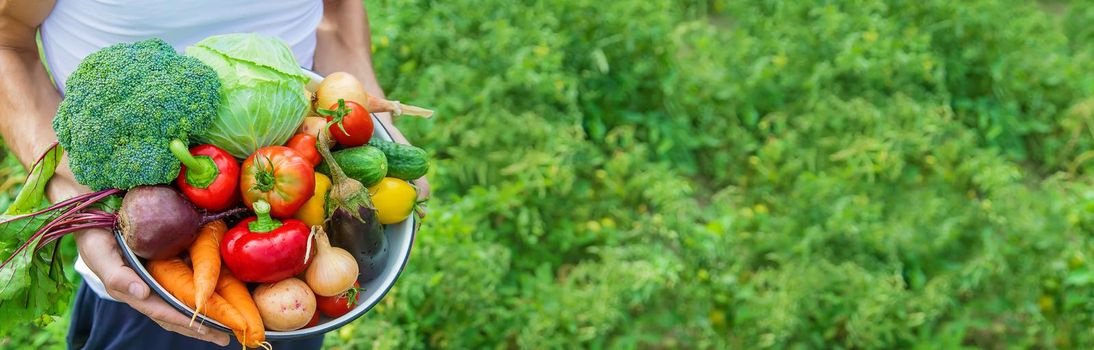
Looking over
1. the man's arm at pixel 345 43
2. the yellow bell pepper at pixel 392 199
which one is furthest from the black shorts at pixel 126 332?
the man's arm at pixel 345 43

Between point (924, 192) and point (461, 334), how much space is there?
241 centimetres

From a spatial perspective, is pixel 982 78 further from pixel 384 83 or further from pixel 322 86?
pixel 322 86

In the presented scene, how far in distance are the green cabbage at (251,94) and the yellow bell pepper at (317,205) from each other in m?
0.11

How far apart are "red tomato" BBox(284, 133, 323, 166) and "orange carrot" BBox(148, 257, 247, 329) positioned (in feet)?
0.88

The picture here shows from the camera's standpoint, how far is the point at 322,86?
170cm

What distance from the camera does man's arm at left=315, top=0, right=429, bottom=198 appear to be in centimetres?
221

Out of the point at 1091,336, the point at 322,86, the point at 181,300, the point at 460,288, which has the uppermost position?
the point at 322,86

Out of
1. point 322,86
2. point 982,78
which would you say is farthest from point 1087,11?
point 322,86

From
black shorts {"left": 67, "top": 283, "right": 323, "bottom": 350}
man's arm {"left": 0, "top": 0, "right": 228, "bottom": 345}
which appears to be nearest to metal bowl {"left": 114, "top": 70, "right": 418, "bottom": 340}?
man's arm {"left": 0, "top": 0, "right": 228, "bottom": 345}

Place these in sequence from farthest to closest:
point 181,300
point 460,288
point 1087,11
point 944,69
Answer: point 1087,11
point 944,69
point 460,288
point 181,300

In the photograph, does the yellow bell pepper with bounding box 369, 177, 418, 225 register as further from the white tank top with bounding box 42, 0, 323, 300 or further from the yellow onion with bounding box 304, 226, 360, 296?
the white tank top with bounding box 42, 0, 323, 300

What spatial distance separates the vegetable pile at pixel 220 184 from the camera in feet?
4.64

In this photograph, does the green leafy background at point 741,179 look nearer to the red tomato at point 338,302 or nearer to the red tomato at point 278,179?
the red tomato at point 338,302

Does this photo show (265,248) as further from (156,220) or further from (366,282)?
(366,282)
